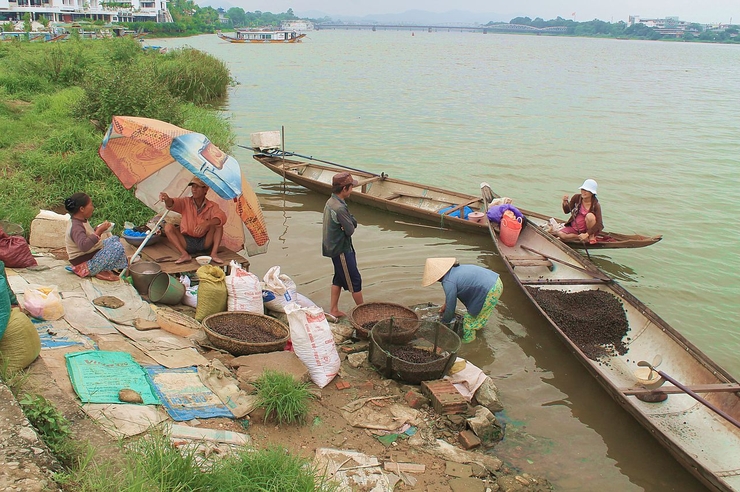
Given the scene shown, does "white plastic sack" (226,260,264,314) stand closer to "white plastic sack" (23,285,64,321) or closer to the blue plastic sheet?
"white plastic sack" (23,285,64,321)

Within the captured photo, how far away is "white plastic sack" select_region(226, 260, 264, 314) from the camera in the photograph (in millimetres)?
5543

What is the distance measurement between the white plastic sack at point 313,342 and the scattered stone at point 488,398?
1359 mm

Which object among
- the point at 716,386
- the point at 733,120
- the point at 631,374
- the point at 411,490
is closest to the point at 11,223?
the point at 411,490

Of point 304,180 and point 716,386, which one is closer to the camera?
point 716,386

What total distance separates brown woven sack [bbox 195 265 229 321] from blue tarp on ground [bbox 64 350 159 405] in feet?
4.16

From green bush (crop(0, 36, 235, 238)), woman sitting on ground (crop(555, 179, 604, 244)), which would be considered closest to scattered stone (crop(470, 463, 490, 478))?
woman sitting on ground (crop(555, 179, 604, 244))

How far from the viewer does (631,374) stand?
5652 mm

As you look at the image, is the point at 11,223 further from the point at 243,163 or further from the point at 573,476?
the point at 243,163

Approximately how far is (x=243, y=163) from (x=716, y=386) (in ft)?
37.5

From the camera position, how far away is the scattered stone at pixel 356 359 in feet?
17.6

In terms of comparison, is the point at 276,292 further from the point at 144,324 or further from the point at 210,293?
the point at 144,324

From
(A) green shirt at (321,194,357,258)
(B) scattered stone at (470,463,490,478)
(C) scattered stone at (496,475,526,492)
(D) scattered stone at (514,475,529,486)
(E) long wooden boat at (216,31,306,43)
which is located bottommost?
(D) scattered stone at (514,475,529,486)

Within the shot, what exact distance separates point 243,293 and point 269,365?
1.06 metres

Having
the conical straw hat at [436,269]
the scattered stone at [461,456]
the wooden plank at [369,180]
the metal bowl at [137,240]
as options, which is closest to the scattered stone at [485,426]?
the scattered stone at [461,456]
